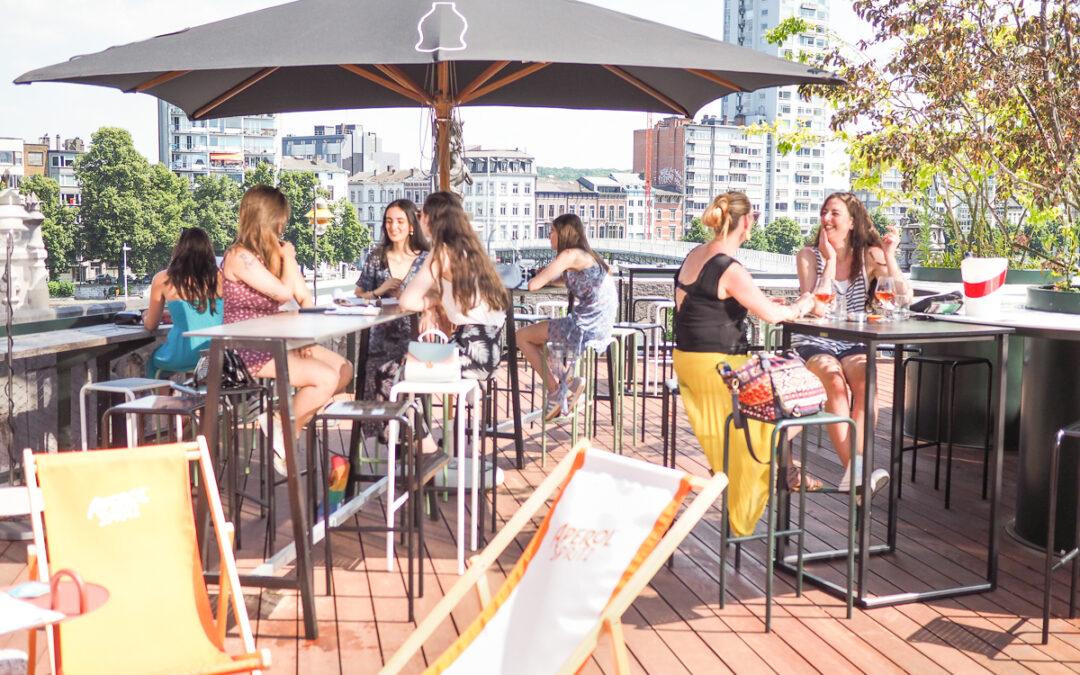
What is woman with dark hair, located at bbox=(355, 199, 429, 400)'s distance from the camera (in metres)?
5.31

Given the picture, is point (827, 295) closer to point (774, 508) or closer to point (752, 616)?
point (774, 508)

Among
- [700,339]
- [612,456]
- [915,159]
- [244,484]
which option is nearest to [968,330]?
[700,339]

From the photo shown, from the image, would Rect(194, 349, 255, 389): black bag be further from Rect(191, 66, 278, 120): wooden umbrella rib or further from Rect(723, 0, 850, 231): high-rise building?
Rect(723, 0, 850, 231): high-rise building

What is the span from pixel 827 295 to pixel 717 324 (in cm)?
44

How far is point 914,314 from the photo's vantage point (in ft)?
13.6

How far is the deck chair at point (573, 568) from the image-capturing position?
7.52 ft

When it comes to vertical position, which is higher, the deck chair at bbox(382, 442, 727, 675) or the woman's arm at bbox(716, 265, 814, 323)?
the woman's arm at bbox(716, 265, 814, 323)

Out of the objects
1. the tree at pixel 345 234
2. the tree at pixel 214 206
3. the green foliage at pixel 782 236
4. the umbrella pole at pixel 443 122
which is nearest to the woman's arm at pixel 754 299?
the umbrella pole at pixel 443 122

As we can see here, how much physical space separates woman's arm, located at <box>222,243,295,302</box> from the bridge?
19813mm

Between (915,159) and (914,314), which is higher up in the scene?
(915,159)

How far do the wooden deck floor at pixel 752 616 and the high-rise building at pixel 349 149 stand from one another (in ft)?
438

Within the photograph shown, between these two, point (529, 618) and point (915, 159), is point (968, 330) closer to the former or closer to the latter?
point (529, 618)

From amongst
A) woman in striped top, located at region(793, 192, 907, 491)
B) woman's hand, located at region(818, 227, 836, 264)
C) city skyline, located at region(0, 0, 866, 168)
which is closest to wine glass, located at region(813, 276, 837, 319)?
woman in striped top, located at region(793, 192, 907, 491)

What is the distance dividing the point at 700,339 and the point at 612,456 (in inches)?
67.8
